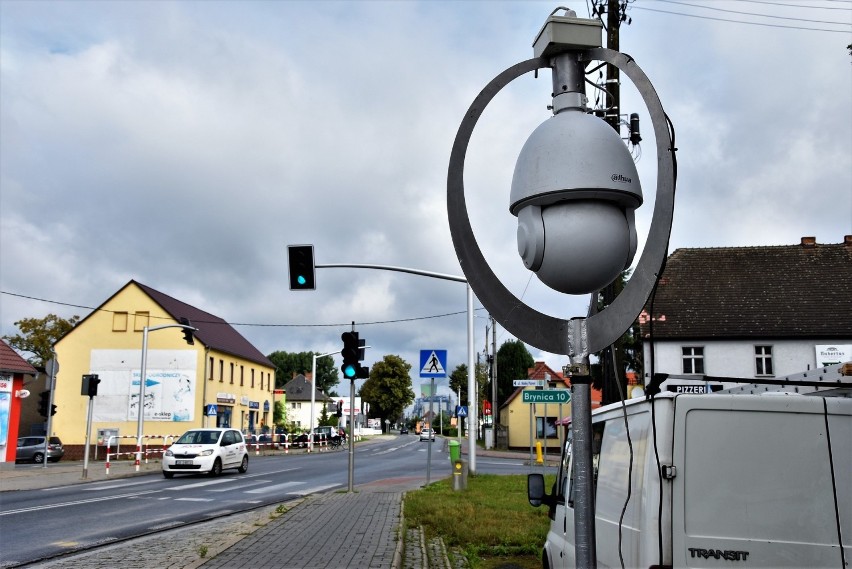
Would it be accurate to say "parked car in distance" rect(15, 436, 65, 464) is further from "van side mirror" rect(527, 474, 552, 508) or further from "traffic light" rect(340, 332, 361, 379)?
"van side mirror" rect(527, 474, 552, 508)

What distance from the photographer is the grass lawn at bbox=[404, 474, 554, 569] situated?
990 cm

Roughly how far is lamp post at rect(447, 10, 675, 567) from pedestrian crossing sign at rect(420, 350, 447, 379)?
16263 mm

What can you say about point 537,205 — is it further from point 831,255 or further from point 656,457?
point 831,255

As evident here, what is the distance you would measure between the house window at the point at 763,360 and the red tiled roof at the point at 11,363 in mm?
30923

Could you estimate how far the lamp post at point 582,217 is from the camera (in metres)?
3.00

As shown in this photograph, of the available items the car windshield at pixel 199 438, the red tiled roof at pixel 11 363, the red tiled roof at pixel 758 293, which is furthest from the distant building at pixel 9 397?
the red tiled roof at pixel 758 293

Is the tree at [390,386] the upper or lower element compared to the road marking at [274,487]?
upper

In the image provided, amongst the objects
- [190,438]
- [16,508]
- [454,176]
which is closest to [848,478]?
[454,176]

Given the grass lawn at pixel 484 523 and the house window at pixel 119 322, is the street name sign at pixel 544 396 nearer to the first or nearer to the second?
the grass lawn at pixel 484 523

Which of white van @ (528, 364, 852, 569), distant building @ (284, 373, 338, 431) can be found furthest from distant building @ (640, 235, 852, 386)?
distant building @ (284, 373, 338, 431)

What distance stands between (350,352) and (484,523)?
24.4 ft

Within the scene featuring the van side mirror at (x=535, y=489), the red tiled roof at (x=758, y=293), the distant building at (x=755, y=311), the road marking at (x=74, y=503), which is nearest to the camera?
the van side mirror at (x=535, y=489)

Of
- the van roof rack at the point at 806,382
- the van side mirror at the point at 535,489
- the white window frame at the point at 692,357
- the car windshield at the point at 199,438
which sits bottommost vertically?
the car windshield at the point at 199,438

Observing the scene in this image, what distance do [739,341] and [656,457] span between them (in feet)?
111
